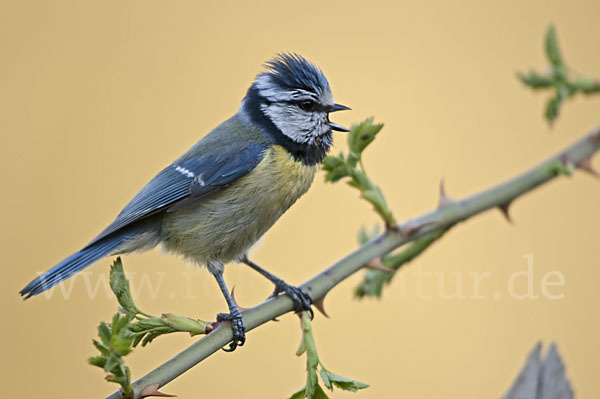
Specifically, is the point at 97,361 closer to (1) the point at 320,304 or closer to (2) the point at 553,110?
(1) the point at 320,304

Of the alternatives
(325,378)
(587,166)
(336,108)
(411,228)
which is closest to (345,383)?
(325,378)

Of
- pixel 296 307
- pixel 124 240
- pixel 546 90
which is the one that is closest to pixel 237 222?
pixel 124 240

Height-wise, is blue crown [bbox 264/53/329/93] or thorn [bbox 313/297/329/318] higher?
blue crown [bbox 264/53/329/93]

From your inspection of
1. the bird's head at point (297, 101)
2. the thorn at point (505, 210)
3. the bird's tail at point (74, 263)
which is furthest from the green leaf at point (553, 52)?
the bird's tail at point (74, 263)

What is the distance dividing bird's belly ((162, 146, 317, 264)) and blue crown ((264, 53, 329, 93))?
14 cm

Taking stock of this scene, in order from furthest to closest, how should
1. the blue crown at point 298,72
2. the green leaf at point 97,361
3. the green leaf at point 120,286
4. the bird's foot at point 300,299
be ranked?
1. the blue crown at point 298,72
2. the bird's foot at point 300,299
3. the green leaf at point 120,286
4. the green leaf at point 97,361

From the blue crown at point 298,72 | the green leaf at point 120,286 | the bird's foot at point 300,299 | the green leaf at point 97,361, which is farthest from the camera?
the blue crown at point 298,72

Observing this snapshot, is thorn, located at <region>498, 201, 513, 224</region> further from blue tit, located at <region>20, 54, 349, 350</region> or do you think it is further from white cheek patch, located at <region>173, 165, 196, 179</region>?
white cheek patch, located at <region>173, 165, 196, 179</region>

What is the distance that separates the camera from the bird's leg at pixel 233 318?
82 centimetres

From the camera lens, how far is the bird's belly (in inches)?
46.6

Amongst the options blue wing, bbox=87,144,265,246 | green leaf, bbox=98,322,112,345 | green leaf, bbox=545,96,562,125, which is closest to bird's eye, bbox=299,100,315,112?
blue wing, bbox=87,144,265,246

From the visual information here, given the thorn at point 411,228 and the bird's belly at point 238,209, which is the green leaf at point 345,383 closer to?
the thorn at point 411,228

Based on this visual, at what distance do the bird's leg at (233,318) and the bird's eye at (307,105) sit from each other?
0.36 metres

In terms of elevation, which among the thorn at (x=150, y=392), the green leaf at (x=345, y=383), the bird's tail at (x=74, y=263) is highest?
the bird's tail at (x=74, y=263)
